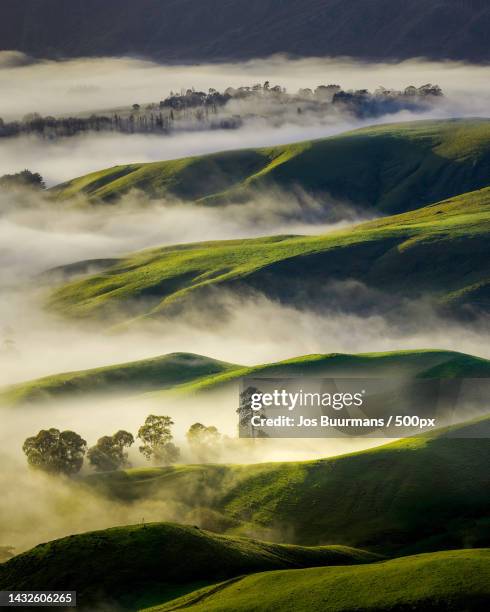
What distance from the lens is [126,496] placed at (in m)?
160

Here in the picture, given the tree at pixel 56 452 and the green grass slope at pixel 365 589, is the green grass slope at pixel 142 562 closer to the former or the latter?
the green grass slope at pixel 365 589

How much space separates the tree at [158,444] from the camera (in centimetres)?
18688

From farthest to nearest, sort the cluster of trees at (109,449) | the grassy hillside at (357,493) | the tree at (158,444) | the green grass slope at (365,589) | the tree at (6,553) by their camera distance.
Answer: the tree at (158,444), the cluster of trees at (109,449), the tree at (6,553), the grassy hillside at (357,493), the green grass slope at (365,589)

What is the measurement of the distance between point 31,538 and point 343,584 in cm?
6180

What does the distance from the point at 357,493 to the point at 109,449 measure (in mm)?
54566

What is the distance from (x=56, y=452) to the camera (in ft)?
595

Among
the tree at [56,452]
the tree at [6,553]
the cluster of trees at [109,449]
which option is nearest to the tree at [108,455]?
the cluster of trees at [109,449]

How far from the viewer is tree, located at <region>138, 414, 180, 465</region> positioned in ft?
613

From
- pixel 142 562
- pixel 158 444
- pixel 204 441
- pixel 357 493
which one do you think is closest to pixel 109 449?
pixel 158 444

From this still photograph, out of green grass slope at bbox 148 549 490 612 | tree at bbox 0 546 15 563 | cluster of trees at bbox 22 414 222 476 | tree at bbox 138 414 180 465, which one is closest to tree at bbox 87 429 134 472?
cluster of trees at bbox 22 414 222 476

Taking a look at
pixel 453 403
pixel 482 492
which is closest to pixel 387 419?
pixel 453 403

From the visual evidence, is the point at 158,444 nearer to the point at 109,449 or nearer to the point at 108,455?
the point at 109,449

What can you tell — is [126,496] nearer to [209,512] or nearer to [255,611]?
[209,512]

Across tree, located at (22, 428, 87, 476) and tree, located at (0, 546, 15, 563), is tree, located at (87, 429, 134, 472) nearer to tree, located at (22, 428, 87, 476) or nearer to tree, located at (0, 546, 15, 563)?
tree, located at (22, 428, 87, 476)
